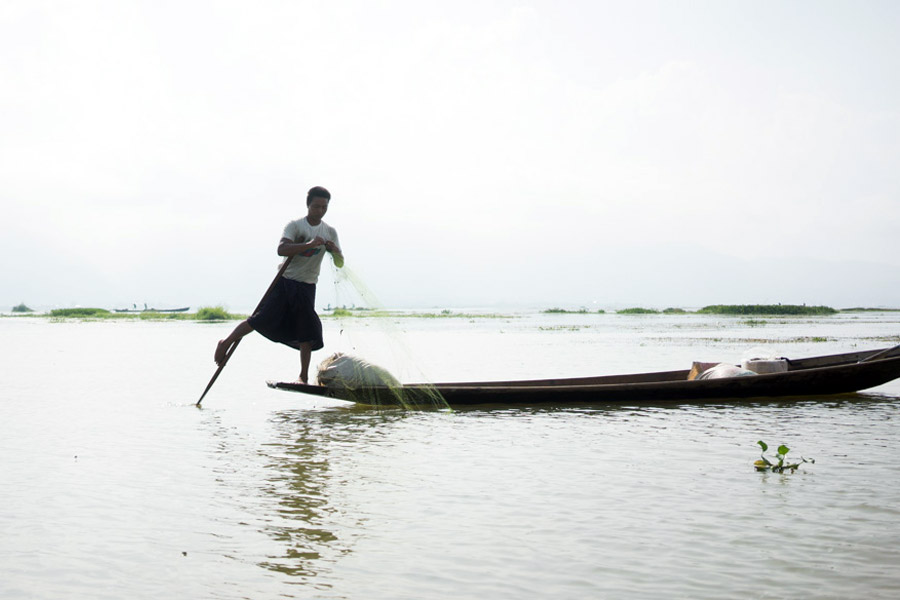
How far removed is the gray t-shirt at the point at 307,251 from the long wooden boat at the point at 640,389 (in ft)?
3.87

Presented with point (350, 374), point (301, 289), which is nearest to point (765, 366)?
point (350, 374)

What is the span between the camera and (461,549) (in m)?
3.66

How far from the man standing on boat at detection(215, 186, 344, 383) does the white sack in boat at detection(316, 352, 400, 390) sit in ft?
0.95

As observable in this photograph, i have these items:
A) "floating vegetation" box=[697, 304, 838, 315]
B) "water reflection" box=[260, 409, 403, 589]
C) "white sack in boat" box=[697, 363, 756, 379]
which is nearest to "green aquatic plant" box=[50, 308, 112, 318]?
"floating vegetation" box=[697, 304, 838, 315]

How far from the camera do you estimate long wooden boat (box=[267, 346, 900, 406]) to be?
8.44 metres

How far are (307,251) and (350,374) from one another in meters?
1.39

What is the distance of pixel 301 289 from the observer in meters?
8.40

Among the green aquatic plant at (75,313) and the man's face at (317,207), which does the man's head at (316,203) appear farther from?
the green aquatic plant at (75,313)

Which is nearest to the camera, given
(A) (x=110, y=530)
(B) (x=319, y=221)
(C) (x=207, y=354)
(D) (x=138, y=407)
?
(A) (x=110, y=530)

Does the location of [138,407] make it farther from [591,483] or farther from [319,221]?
[591,483]

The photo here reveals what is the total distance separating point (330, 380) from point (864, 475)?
517 centimetres

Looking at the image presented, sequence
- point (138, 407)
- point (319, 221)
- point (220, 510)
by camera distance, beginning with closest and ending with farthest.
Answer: point (220, 510)
point (319, 221)
point (138, 407)

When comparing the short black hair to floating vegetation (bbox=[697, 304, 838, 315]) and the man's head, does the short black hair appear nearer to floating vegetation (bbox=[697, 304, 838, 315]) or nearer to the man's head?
the man's head

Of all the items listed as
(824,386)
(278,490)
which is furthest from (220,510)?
(824,386)
